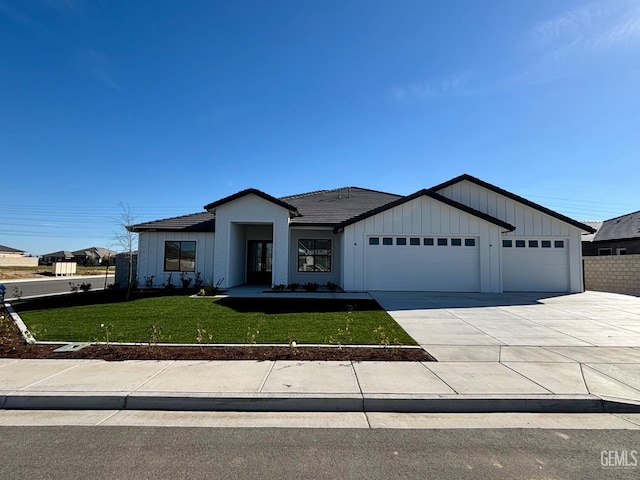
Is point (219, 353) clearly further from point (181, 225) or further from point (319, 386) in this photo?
point (181, 225)

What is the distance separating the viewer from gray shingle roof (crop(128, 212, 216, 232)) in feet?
56.5

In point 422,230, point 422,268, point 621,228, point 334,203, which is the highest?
point 334,203

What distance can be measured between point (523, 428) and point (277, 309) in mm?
7818

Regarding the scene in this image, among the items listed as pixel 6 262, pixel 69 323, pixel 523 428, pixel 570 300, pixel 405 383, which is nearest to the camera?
pixel 523 428

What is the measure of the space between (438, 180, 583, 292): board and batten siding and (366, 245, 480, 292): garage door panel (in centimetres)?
284

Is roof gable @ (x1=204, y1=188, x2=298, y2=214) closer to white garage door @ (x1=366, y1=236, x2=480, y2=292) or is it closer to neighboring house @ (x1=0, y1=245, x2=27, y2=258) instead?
white garage door @ (x1=366, y1=236, x2=480, y2=292)

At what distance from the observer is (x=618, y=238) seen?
23.4 meters

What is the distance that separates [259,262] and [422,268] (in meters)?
9.15

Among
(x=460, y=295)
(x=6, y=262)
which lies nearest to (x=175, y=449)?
(x=460, y=295)

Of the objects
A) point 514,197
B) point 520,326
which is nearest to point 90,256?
point 514,197

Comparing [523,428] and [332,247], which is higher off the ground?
[332,247]

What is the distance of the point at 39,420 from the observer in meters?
4.02

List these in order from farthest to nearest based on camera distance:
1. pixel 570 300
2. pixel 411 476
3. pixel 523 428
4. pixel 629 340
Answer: pixel 570 300 < pixel 629 340 < pixel 523 428 < pixel 411 476

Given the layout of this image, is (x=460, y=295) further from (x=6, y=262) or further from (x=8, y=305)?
(x=6, y=262)
